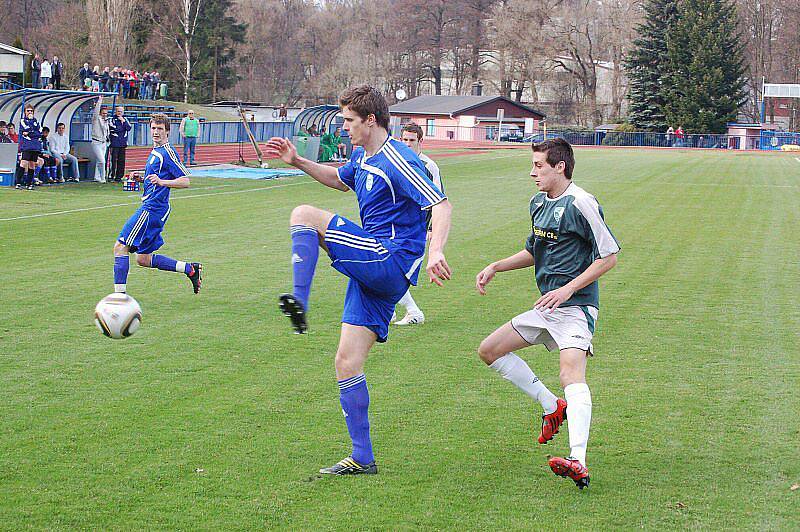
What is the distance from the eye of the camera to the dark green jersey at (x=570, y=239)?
5016mm

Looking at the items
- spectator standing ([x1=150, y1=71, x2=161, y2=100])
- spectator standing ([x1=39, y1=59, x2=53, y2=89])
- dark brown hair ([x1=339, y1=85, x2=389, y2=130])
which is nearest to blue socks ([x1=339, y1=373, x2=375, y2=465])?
dark brown hair ([x1=339, y1=85, x2=389, y2=130])

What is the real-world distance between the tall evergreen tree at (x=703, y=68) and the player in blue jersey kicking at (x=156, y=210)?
6403 centimetres

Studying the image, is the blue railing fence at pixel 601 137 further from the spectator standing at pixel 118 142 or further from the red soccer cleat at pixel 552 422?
the red soccer cleat at pixel 552 422

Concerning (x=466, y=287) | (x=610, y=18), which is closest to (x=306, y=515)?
(x=466, y=287)

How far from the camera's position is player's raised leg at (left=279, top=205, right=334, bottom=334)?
451cm

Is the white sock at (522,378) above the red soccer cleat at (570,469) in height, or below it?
above

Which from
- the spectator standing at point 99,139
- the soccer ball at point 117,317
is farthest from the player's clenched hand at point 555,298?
the spectator standing at point 99,139

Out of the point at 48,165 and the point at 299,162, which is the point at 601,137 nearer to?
the point at 48,165

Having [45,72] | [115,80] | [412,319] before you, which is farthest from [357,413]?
[115,80]

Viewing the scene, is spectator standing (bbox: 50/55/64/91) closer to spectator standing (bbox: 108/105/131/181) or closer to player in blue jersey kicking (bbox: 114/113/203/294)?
→ spectator standing (bbox: 108/105/131/181)

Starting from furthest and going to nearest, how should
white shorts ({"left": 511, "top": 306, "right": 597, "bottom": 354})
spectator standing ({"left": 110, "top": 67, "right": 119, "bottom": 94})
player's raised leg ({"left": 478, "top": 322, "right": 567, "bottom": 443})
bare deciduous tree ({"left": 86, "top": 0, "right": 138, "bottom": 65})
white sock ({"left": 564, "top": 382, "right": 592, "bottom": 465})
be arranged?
bare deciduous tree ({"left": 86, "top": 0, "right": 138, "bottom": 65}) → spectator standing ({"left": 110, "top": 67, "right": 119, "bottom": 94}) → player's raised leg ({"left": 478, "top": 322, "right": 567, "bottom": 443}) → white shorts ({"left": 511, "top": 306, "right": 597, "bottom": 354}) → white sock ({"left": 564, "top": 382, "right": 592, "bottom": 465})

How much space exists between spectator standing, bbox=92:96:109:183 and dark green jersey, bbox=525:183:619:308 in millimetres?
22340

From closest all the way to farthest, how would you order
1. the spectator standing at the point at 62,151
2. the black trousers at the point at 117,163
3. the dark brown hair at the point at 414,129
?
the dark brown hair at the point at 414,129 → the spectator standing at the point at 62,151 → the black trousers at the point at 117,163

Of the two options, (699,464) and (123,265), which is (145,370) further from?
(699,464)
